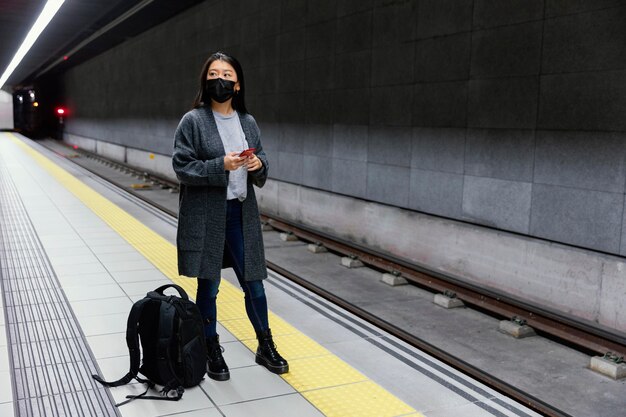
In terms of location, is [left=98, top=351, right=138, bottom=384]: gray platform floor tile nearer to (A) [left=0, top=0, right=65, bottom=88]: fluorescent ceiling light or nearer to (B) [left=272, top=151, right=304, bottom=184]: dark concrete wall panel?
(B) [left=272, top=151, right=304, bottom=184]: dark concrete wall panel

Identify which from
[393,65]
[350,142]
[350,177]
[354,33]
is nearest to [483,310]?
[393,65]

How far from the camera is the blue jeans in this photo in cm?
379

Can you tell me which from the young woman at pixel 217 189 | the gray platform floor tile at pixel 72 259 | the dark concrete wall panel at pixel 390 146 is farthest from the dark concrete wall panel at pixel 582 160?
the gray platform floor tile at pixel 72 259

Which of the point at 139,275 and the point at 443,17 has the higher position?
the point at 443,17

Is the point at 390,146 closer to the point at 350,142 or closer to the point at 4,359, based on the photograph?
the point at 350,142

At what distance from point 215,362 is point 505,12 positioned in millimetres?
4224

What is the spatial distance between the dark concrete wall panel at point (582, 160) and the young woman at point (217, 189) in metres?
2.86

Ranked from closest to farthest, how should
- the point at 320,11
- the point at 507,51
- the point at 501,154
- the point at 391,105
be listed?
the point at 507,51 < the point at 501,154 < the point at 391,105 < the point at 320,11

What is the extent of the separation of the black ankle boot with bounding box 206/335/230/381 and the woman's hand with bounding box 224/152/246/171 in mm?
1130

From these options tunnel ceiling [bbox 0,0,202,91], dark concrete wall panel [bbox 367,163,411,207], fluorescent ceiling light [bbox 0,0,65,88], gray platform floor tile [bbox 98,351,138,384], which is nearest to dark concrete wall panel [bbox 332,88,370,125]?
dark concrete wall panel [bbox 367,163,411,207]

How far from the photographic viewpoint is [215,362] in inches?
152

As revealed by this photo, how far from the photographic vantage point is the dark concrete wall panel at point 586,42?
15.7 ft

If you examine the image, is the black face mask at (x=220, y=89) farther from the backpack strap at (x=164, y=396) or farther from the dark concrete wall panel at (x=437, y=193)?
the dark concrete wall panel at (x=437, y=193)

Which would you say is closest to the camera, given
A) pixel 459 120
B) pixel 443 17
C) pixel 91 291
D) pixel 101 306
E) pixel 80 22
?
pixel 101 306
